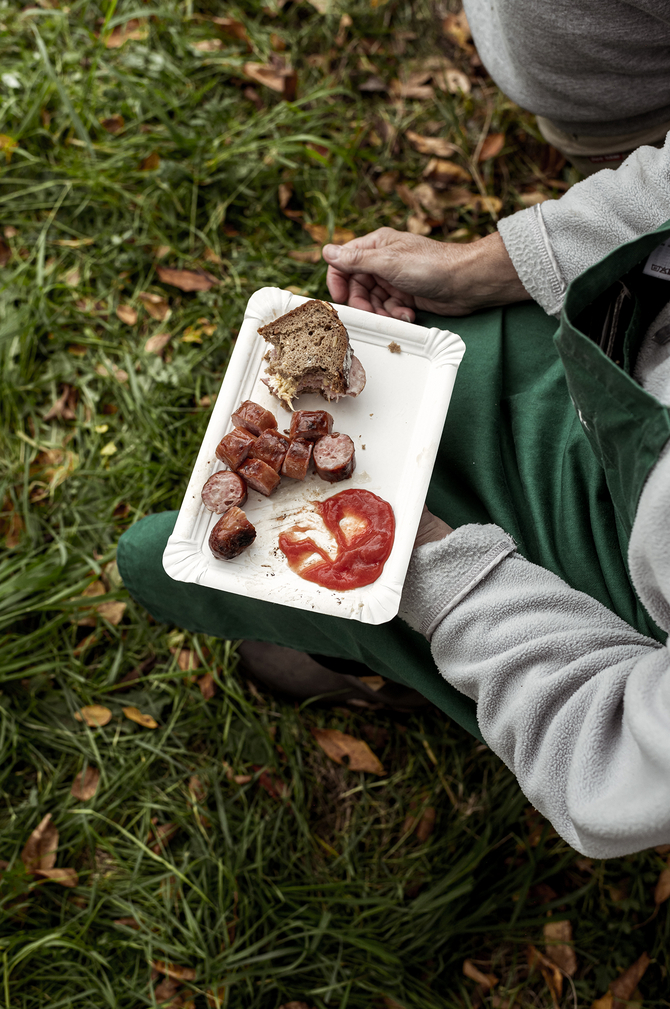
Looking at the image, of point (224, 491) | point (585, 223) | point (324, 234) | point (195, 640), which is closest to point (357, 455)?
point (224, 491)

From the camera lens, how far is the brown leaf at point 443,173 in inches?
129

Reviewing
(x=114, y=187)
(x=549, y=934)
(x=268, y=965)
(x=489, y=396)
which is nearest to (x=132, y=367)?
(x=114, y=187)

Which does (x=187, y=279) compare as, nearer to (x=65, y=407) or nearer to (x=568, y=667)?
(x=65, y=407)

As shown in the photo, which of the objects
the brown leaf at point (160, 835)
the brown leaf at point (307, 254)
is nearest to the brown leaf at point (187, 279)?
the brown leaf at point (307, 254)

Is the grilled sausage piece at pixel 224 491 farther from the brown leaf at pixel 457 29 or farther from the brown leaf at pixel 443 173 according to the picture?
the brown leaf at pixel 457 29

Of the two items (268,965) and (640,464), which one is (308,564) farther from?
(268,965)

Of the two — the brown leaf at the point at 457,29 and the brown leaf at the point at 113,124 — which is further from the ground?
the brown leaf at the point at 457,29

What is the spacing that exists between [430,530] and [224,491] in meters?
0.59

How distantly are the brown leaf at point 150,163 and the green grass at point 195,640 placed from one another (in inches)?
1.0

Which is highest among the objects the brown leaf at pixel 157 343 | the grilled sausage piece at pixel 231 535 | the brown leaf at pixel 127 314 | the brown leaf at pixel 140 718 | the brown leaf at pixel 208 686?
the grilled sausage piece at pixel 231 535

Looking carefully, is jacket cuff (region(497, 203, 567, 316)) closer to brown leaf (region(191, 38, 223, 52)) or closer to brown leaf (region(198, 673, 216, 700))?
brown leaf (region(198, 673, 216, 700))

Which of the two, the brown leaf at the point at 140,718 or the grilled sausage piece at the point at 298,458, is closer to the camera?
the grilled sausage piece at the point at 298,458

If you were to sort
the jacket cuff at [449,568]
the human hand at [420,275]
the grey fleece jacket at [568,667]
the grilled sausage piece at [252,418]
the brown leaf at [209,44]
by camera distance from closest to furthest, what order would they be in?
the grey fleece jacket at [568,667], the jacket cuff at [449,568], the grilled sausage piece at [252,418], the human hand at [420,275], the brown leaf at [209,44]

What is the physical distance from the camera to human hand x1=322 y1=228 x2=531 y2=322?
2107 millimetres
